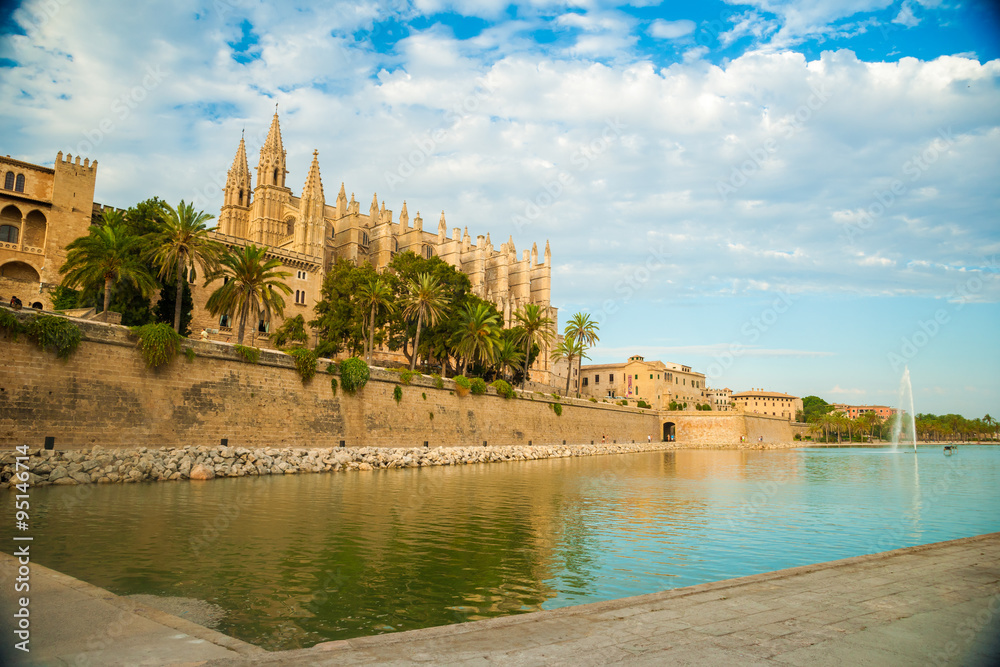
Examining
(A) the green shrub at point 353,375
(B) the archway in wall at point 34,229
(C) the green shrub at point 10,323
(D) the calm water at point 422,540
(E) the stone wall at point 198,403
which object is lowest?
(D) the calm water at point 422,540

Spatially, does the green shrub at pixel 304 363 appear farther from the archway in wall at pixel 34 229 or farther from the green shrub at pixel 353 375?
the archway in wall at pixel 34 229

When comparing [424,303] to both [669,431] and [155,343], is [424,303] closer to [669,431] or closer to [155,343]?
[155,343]

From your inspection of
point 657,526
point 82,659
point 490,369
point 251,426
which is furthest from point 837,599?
point 490,369

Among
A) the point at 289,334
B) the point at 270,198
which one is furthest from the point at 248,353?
the point at 270,198

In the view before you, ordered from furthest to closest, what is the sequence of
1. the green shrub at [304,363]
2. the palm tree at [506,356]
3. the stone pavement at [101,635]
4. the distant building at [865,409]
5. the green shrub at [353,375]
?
1. the distant building at [865,409]
2. the palm tree at [506,356]
3. the green shrub at [353,375]
4. the green shrub at [304,363]
5. the stone pavement at [101,635]

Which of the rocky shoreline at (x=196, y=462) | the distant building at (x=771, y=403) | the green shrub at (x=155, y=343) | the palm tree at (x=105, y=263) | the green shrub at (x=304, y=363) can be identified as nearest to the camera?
the rocky shoreline at (x=196, y=462)

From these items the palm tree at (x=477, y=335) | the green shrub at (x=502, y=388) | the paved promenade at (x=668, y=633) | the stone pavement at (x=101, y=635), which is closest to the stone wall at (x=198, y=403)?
the green shrub at (x=502, y=388)

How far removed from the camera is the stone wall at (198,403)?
18.7 m

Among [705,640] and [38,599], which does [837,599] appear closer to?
[705,640]

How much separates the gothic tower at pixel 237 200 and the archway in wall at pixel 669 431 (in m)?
54.6

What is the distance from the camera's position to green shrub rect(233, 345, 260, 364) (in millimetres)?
24711

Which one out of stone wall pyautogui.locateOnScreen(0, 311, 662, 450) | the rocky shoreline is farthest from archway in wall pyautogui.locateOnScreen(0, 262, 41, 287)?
the rocky shoreline

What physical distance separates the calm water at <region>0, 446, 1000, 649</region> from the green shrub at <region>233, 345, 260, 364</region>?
659cm

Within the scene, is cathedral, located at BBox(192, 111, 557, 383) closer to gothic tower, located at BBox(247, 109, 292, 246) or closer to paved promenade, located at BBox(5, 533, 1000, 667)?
gothic tower, located at BBox(247, 109, 292, 246)
